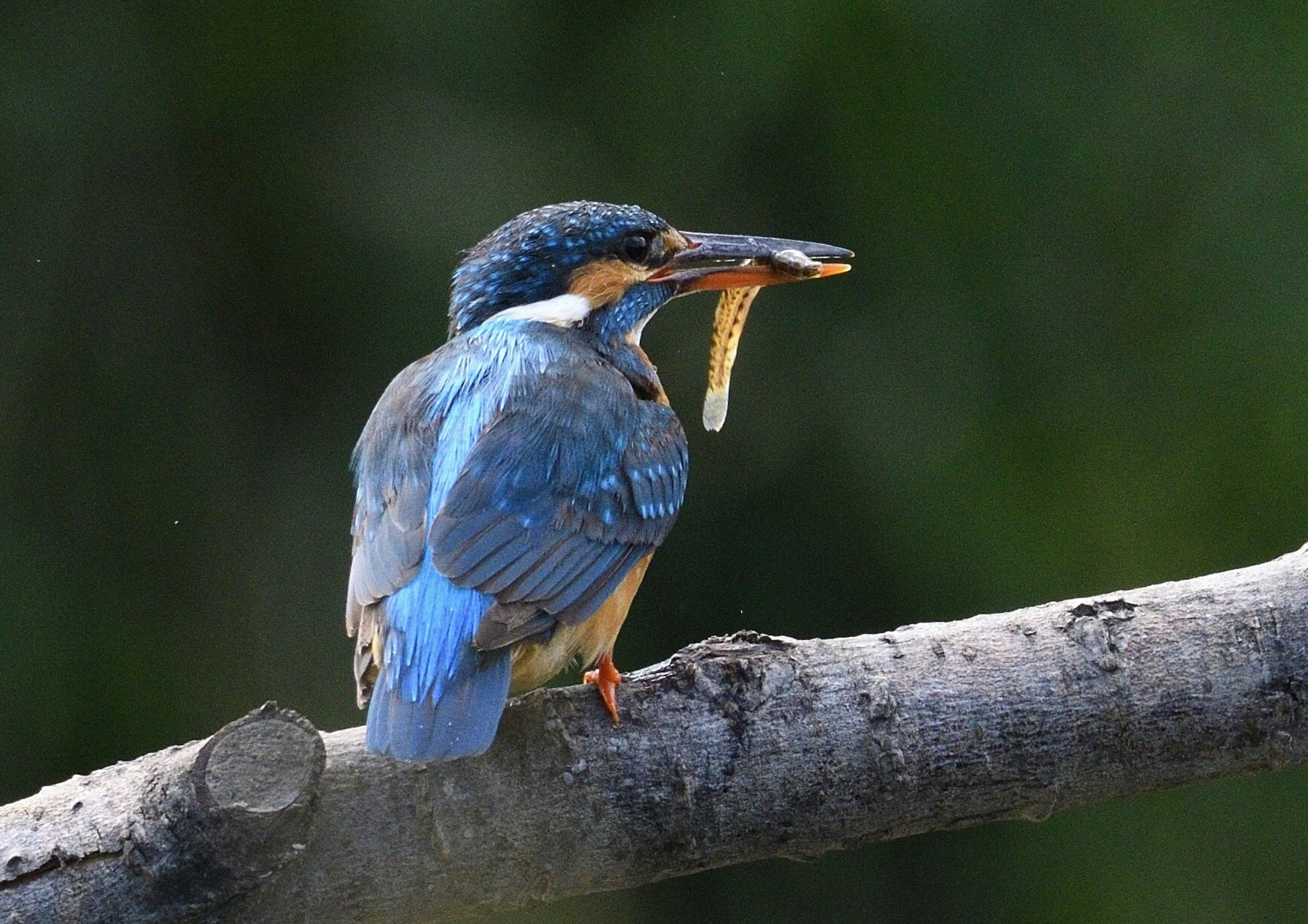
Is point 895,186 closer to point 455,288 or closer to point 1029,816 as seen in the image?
point 455,288

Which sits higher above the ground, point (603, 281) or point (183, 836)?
point (603, 281)

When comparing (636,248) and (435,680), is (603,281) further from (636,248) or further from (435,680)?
(435,680)

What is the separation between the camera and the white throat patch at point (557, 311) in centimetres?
230

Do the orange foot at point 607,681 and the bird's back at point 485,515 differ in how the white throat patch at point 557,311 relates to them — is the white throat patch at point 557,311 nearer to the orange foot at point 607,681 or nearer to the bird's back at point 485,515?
the bird's back at point 485,515

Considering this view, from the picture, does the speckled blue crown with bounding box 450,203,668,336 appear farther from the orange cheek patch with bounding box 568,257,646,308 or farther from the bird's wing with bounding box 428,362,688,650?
the bird's wing with bounding box 428,362,688,650

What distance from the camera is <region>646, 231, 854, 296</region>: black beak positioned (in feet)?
7.91

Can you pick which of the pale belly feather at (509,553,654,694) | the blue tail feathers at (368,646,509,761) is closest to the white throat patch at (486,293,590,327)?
the pale belly feather at (509,553,654,694)

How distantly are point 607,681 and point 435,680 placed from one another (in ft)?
0.82

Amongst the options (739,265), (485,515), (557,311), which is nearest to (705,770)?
(485,515)

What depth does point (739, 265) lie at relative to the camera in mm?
2438

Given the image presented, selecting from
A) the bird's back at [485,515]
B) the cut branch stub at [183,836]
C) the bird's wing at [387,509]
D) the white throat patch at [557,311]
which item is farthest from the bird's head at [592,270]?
the cut branch stub at [183,836]

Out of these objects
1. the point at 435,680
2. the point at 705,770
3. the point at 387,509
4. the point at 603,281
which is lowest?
the point at 705,770

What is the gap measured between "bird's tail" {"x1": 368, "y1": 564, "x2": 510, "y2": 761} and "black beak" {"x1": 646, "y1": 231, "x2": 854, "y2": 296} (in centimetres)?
87

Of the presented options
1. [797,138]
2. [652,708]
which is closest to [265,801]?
[652,708]
